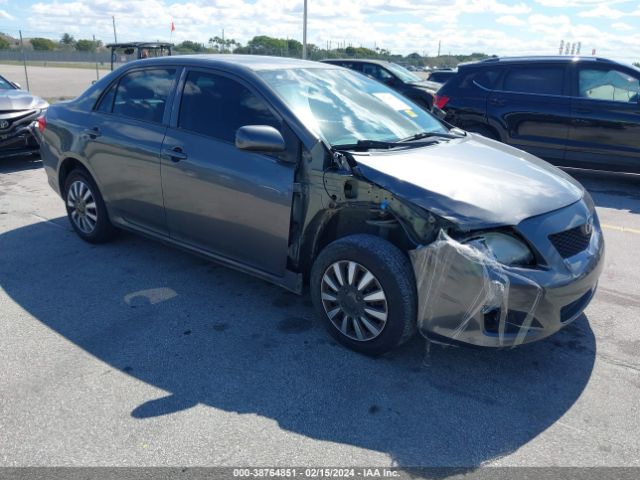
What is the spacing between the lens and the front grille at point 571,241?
10.1 feet

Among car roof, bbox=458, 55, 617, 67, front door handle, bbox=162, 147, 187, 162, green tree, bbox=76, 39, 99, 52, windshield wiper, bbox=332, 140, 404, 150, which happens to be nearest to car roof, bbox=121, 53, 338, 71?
front door handle, bbox=162, 147, 187, 162

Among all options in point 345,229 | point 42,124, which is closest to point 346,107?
point 345,229

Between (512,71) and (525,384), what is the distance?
6147 mm

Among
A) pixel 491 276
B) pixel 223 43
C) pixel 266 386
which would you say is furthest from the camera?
pixel 223 43

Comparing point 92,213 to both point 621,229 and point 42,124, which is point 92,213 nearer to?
point 42,124

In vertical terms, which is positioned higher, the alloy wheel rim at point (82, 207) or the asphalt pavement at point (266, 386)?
the alloy wheel rim at point (82, 207)

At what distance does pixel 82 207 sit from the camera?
5219 mm

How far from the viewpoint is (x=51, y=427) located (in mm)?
2752

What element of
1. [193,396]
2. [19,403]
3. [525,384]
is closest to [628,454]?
[525,384]

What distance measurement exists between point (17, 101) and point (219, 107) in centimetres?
633

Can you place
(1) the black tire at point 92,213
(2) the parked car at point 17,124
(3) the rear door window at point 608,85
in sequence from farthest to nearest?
(2) the parked car at point 17,124, (3) the rear door window at point 608,85, (1) the black tire at point 92,213

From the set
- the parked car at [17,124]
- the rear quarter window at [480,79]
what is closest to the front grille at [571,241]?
the rear quarter window at [480,79]

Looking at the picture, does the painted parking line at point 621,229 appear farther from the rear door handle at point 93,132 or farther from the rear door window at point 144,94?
the rear door handle at point 93,132

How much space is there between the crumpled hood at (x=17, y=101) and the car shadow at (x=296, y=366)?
498 cm
